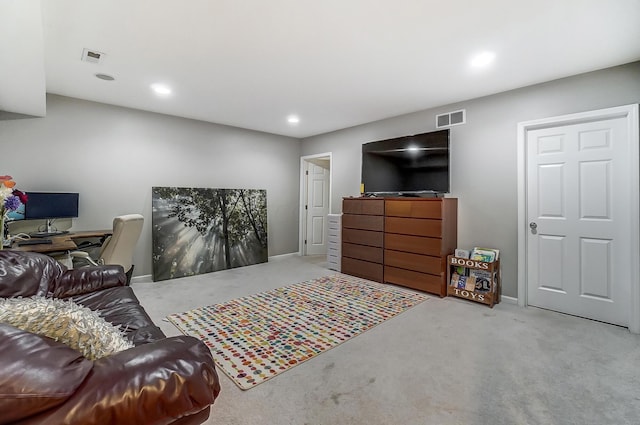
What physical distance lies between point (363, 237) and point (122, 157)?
348cm

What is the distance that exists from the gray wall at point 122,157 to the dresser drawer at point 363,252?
1706 millimetres

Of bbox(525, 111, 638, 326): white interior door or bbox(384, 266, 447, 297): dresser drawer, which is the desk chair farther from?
bbox(525, 111, 638, 326): white interior door

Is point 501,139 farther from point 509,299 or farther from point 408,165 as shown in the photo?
point 509,299

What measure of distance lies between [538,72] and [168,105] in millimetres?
4208

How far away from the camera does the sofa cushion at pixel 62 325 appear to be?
911 millimetres

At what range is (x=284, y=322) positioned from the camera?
2.81 m

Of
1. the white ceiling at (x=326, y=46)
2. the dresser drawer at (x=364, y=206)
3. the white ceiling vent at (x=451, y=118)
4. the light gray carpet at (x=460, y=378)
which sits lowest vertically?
the light gray carpet at (x=460, y=378)

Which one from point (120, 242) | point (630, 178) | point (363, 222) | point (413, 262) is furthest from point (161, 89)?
point (630, 178)

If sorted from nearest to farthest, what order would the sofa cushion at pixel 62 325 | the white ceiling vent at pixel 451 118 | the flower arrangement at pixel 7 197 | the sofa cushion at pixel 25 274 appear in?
the sofa cushion at pixel 62 325
the sofa cushion at pixel 25 274
the flower arrangement at pixel 7 197
the white ceiling vent at pixel 451 118

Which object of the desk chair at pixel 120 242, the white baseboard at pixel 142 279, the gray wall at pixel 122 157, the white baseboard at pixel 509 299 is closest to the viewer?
the desk chair at pixel 120 242

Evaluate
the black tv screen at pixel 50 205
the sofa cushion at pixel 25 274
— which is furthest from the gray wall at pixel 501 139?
the black tv screen at pixel 50 205

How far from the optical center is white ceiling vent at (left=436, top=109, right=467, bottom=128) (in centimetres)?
372

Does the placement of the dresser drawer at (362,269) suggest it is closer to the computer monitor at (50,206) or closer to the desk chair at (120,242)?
the desk chair at (120,242)

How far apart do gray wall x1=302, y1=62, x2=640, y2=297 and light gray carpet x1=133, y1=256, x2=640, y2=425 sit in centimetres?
93
